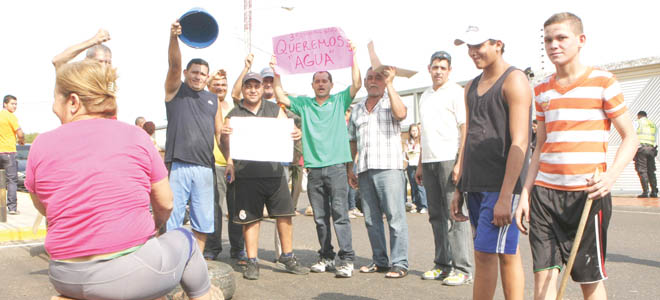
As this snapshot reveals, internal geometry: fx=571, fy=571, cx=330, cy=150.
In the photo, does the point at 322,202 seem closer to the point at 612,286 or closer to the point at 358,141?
the point at 358,141

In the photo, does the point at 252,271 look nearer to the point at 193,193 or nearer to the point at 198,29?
the point at 193,193

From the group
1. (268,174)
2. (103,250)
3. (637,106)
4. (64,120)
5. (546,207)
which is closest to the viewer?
(103,250)

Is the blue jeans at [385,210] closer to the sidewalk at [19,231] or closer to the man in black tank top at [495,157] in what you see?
the man in black tank top at [495,157]

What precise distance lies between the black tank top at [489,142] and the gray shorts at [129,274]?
1.82 m

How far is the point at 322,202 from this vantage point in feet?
20.4

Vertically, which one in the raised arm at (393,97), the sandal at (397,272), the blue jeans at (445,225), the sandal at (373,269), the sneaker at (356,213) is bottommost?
the sneaker at (356,213)

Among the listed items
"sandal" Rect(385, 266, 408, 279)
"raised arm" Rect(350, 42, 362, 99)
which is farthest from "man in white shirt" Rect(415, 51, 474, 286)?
"raised arm" Rect(350, 42, 362, 99)

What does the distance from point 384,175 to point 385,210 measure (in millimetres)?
364

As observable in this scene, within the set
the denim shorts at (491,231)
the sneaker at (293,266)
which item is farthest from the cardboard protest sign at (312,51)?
the denim shorts at (491,231)

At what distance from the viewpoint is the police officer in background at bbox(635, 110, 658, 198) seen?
47.0 ft

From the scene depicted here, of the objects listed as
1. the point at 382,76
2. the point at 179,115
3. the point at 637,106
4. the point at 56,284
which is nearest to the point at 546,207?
the point at 56,284

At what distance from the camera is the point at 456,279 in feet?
17.7

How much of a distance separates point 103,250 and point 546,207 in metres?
2.35

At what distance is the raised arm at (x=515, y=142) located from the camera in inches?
129
